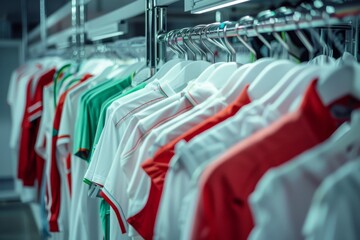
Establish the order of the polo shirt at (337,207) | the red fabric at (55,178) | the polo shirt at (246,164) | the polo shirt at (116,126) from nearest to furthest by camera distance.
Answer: the polo shirt at (337,207) < the polo shirt at (246,164) < the polo shirt at (116,126) < the red fabric at (55,178)

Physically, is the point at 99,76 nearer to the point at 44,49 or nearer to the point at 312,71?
the point at 312,71

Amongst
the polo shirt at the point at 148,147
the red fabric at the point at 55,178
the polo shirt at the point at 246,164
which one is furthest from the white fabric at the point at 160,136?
the red fabric at the point at 55,178

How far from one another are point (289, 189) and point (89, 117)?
1.02 m

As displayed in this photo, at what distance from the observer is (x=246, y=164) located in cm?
81

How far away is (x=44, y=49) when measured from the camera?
15.5 feet

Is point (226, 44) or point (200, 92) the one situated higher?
point (226, 44)

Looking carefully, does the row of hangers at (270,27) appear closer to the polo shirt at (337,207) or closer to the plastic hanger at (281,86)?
the plastic hanger at (281,86)

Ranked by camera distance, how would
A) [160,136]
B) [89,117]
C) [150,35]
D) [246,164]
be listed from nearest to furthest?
[246,164] < [160,136] < [89,117] < [150,35]

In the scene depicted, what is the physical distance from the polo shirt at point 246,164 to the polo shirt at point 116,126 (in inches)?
21.5

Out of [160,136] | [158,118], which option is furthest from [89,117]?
[160,136]

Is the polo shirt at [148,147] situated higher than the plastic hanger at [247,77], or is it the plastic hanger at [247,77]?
the plastic hanger at [247,77]

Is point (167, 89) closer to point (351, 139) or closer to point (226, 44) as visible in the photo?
point (226, 44)

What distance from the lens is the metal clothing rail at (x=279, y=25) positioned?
2.64 feet

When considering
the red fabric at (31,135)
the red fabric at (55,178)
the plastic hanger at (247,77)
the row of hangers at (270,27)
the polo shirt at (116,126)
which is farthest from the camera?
the red fabric at (31,135)
